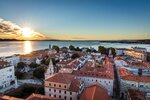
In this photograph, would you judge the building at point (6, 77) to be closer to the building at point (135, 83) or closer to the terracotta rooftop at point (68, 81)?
the terracotta rooftop at point (68, 81)

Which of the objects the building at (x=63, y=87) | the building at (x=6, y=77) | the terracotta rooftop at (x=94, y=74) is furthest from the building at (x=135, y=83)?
the building at (x=6, y=77)

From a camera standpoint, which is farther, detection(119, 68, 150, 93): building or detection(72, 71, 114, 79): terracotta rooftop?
detection(72, 71, 114, 79): terracotta rooftop

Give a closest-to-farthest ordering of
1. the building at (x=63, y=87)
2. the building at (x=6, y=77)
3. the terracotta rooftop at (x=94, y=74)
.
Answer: the building at (x=63, y=87)
the terracotta rooftop at (x=94, y=74)
the building at (x=6, y=77)

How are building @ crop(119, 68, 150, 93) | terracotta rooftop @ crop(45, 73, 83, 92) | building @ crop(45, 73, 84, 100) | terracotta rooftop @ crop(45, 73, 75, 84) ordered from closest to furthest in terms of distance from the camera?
building @ crop(45, 73, 84, 100) < terracotta rooftop @ crop(45, 73, 83, 92) < terracotta rooftop @ crop(45, 73, 75, 84) < building @ crop(119, 68, 150, 93)

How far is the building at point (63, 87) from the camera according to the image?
2781 centimetres

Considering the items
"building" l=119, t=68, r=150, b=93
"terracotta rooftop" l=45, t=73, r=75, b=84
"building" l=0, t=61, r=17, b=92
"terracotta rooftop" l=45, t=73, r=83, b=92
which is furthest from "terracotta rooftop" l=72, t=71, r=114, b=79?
"building" l=0, t=61, r=17, b=92

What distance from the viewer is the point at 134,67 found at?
4809 centimetres

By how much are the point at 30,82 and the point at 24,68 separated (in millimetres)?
18902

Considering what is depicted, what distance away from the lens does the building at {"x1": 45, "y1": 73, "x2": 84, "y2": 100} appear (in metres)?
27.8

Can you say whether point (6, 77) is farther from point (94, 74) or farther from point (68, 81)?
point (94, 74)

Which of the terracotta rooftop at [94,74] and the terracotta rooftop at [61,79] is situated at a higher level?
the terracotta rooftop at [61,79]

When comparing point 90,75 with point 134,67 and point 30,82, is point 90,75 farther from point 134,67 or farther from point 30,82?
point 134,67

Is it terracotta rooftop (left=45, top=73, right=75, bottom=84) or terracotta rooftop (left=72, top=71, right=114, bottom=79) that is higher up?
terracotta rooftop (left=45, top=73, right=75, bottom=84)

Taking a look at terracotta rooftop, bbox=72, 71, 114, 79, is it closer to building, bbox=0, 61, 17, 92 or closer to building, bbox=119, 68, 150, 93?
building, bbox=119, 68, 150, 93
